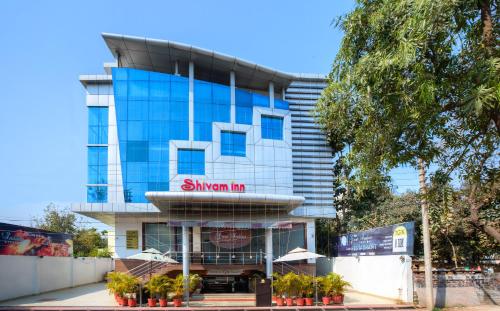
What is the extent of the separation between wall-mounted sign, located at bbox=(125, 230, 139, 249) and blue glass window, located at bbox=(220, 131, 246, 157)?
26.0ft

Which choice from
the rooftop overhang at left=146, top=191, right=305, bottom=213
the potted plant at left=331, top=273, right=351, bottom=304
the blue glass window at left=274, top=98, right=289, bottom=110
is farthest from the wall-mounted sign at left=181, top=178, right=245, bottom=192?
the potted plant at left=331, top=273, right=351, bottom=304

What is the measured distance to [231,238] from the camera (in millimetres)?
30438

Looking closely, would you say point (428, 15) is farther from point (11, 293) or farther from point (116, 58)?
point (116, 58)

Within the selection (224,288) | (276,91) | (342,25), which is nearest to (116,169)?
(224,288)

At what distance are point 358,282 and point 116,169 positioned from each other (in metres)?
17.1

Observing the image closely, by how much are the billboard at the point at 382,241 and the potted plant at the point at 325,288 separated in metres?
3.16

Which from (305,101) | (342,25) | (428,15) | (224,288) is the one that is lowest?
(224,288)

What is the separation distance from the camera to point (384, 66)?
6234 mm

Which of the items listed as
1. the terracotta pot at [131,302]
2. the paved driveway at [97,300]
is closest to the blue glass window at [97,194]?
the paved driveway at [97,300]

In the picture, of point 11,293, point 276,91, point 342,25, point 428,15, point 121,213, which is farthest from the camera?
point 276,91

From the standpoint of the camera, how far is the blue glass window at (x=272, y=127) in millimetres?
34281

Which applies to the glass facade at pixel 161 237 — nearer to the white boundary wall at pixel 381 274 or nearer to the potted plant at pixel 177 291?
the white boundary wall at pixel 381 274

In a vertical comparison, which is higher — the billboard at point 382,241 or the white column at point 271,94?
the white column at point 271,94

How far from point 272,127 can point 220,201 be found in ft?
32.5
